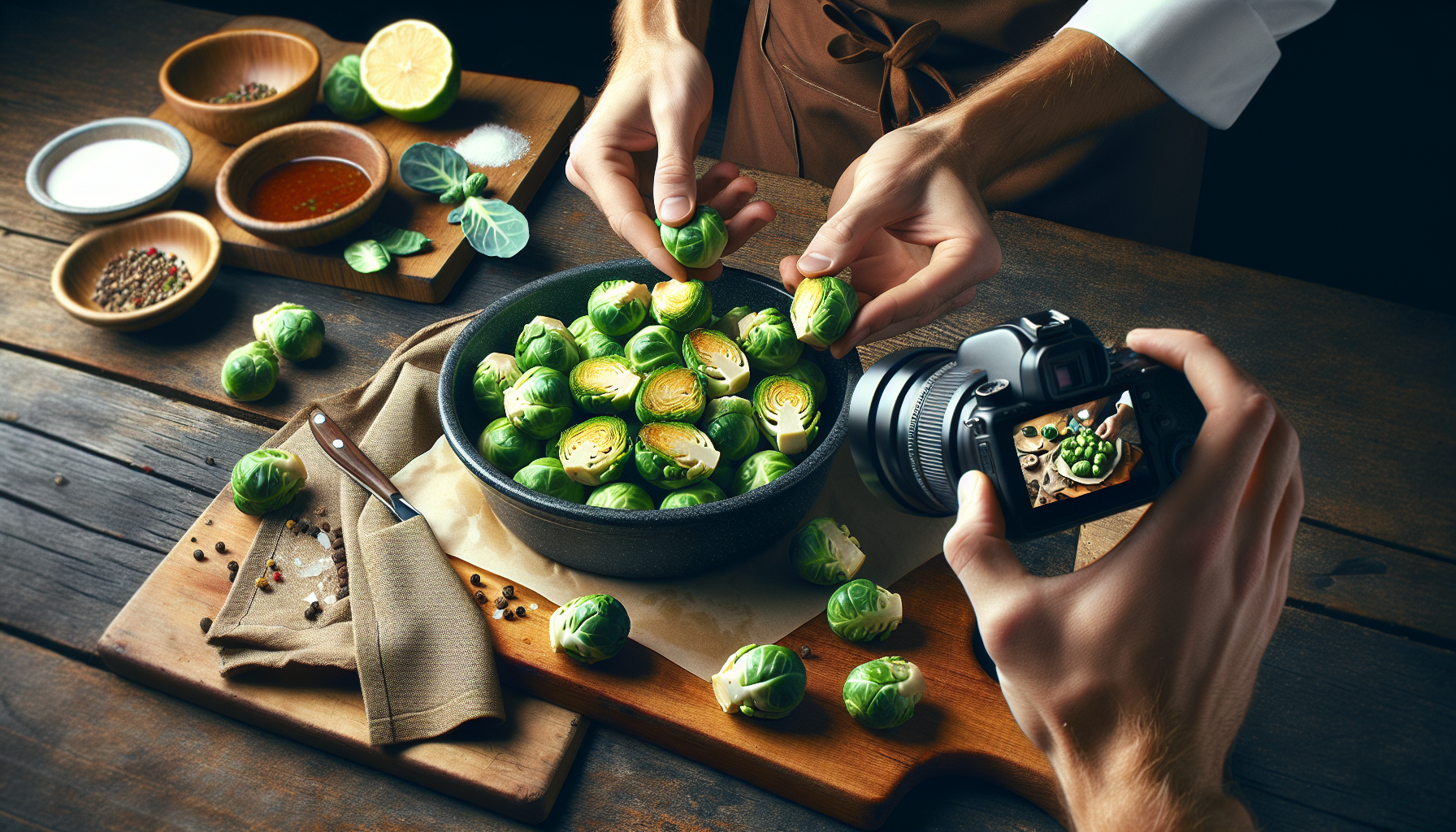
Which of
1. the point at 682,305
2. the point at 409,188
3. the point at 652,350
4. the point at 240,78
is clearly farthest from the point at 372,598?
the point at 240,78

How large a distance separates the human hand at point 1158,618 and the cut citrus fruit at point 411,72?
2126mm

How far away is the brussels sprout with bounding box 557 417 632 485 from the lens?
65.1 inches

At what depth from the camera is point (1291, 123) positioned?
3.61 metres

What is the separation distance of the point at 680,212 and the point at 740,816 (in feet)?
3.59

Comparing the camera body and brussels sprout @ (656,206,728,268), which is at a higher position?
the camera body

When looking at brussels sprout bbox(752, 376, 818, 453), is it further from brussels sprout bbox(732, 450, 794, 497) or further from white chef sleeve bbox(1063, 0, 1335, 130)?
white chef sleeve bbox(1063, 0, 1335, 130)

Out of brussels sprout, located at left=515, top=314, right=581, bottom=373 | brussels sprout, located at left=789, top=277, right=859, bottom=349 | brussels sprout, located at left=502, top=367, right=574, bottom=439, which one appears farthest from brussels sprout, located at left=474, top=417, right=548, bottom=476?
brussels sprout, located at left=789, top=277, right=859, bottom=349

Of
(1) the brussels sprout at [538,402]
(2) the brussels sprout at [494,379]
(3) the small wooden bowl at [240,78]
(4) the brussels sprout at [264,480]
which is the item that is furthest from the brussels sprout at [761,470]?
(3) the small wooden bowl at [240,78]

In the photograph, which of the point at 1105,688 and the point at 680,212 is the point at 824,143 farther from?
the point at 1105,688

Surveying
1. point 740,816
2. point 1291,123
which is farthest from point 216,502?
point 1291,123

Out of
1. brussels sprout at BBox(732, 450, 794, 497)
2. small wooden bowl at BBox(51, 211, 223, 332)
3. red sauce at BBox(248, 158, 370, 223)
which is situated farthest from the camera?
red sauce at BBox(248, 158, 370, 223)

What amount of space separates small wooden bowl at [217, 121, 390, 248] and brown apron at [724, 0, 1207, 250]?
1116mm

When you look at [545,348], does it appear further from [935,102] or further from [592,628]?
[935,102]

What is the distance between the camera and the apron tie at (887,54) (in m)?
2.07
